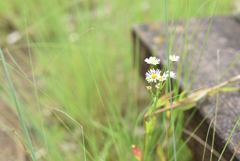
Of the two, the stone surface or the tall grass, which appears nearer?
the stone surface

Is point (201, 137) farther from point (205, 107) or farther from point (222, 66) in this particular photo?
point (222, 66)

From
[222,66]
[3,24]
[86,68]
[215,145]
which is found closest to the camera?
[215,145]

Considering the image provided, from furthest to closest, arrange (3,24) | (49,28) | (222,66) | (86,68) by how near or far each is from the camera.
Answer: (3,24)
(49,28)
(86,68)
(222,66)

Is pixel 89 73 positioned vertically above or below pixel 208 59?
below

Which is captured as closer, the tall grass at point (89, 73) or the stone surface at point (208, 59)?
the stone surface at point (208, 59)

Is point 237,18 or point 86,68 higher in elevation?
point 237,18

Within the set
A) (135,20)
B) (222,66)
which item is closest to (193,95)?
(222,66)

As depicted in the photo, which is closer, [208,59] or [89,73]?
Result: [208,59]

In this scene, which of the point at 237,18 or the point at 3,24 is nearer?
the point at 237,18
